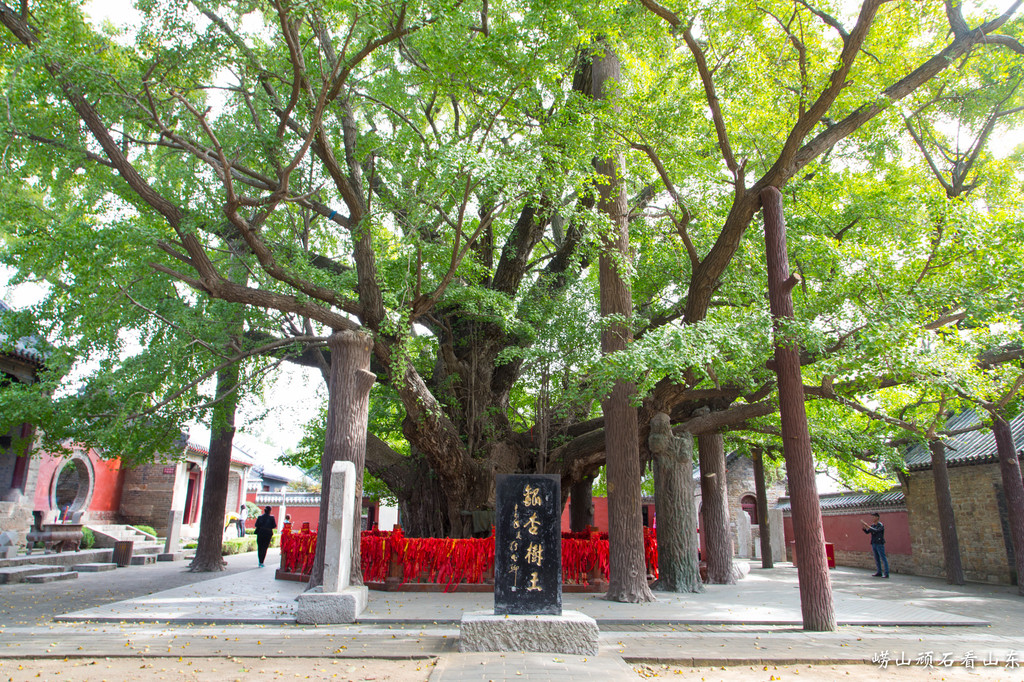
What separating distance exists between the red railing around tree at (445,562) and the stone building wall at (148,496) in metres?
12.8


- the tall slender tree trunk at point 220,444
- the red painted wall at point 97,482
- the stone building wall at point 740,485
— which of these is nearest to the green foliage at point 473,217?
the tall slender tree trunk at point 220,444

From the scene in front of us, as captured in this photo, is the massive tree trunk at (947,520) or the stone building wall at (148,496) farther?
the stone building wall at (148,496)

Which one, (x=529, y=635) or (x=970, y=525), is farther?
(x=970, y=525)

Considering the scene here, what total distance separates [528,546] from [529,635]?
0.89 metres

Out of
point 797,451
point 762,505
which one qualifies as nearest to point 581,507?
point 762,505

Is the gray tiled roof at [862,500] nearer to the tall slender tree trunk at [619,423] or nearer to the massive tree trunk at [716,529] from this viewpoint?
the massive tree trunk at [716,529]

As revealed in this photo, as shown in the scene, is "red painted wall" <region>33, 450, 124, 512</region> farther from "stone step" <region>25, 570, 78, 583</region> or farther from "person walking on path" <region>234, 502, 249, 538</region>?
"person walking on path" <region>234, 502, 249, 538</region>

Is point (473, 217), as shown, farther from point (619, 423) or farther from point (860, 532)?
point (860, 532)

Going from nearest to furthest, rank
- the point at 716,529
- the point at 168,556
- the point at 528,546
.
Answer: the point at 528,546
the point at 716,529
the point at 168,556

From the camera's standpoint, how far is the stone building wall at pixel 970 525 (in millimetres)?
13246

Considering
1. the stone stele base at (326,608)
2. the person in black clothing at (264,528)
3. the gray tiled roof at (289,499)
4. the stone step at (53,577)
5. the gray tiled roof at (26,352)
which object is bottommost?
the stone step at (53,577)

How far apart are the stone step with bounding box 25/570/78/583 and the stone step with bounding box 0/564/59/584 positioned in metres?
0.10

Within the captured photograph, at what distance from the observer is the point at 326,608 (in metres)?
7.09

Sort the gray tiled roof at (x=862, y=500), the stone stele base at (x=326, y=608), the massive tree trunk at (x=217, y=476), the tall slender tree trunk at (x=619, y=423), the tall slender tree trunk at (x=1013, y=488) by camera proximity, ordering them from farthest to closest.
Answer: the gray tiled roof at (x=862, y=500) < the massive tree trunk at (x=217, y=476) < the tall slender tree trunk at (x=1013, y=488) < the tall slender tree trunk at (x=619, y=423) < the stone stele base at (x=326, y=608)
